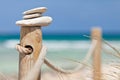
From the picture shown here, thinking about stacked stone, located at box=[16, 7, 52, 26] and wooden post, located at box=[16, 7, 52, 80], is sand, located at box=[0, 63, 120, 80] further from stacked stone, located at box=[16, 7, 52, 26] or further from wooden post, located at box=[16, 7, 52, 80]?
stacked stone, located at box=[16, 7, 52, 26]

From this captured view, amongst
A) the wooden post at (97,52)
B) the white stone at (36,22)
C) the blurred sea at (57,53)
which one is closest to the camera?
the white stone at (36,22)

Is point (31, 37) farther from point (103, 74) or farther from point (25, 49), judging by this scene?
point (103, 74)

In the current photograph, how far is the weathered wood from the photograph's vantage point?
274cm

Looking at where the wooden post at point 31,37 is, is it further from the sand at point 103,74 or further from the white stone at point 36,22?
the sand at point 103,74

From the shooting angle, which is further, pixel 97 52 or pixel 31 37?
pixel 97 52

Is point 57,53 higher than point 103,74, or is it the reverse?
point 103,74

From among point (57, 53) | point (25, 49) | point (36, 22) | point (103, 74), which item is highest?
point (36, 22)

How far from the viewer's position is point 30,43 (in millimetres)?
2754

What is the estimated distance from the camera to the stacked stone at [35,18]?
2.71 meters

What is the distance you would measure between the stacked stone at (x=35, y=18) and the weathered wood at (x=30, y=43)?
0.05 metres

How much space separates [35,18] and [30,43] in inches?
6.6

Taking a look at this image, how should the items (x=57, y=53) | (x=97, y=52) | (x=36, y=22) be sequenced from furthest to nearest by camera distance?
(x=57, y=53) → (x=97, y=52) → (x=36, y=22)

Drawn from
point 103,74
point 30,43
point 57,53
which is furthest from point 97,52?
point 57,53

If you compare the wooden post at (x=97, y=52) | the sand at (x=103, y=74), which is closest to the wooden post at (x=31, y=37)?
the sand at (x=103, y=74)
